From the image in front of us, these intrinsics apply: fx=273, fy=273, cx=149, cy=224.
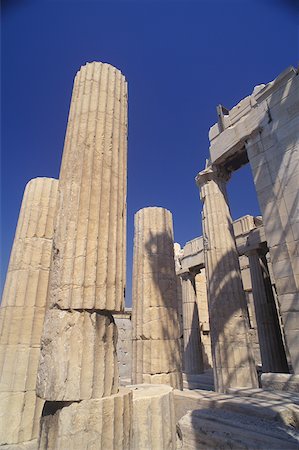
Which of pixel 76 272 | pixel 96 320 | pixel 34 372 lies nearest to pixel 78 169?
pixel 76 272

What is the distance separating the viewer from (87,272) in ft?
13.1

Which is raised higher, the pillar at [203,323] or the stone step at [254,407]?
the pillar at [203,323]

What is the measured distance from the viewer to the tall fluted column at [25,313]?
5.49 m

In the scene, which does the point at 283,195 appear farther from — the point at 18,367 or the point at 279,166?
the point at 18,367

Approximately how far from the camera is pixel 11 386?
5570 mm

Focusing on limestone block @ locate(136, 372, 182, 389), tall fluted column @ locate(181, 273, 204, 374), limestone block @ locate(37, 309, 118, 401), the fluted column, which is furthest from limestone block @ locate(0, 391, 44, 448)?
tall fluted column @ locate(181, 273, 204, 374)

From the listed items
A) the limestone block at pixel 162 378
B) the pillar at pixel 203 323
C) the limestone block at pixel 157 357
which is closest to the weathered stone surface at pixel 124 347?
the pillar at pixel 203 323

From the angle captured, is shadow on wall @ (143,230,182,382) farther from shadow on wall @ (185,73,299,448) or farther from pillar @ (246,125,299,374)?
pillar @ (246,125,299,374)

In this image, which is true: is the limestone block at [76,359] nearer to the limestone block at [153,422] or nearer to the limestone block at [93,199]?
the limestone block at [93,199]

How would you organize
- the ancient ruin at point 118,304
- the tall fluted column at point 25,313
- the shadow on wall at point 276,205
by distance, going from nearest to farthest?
the ancient ruin at point 118,304
the tall fluted column at point 25,313
the shadow on wall at point 276,205

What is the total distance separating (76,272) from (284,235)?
805 centimetres

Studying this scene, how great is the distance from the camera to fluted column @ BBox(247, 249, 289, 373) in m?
14.1

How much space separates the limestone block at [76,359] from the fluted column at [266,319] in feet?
43.3

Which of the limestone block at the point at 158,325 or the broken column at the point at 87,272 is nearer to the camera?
the broken column at the point at 87,272
